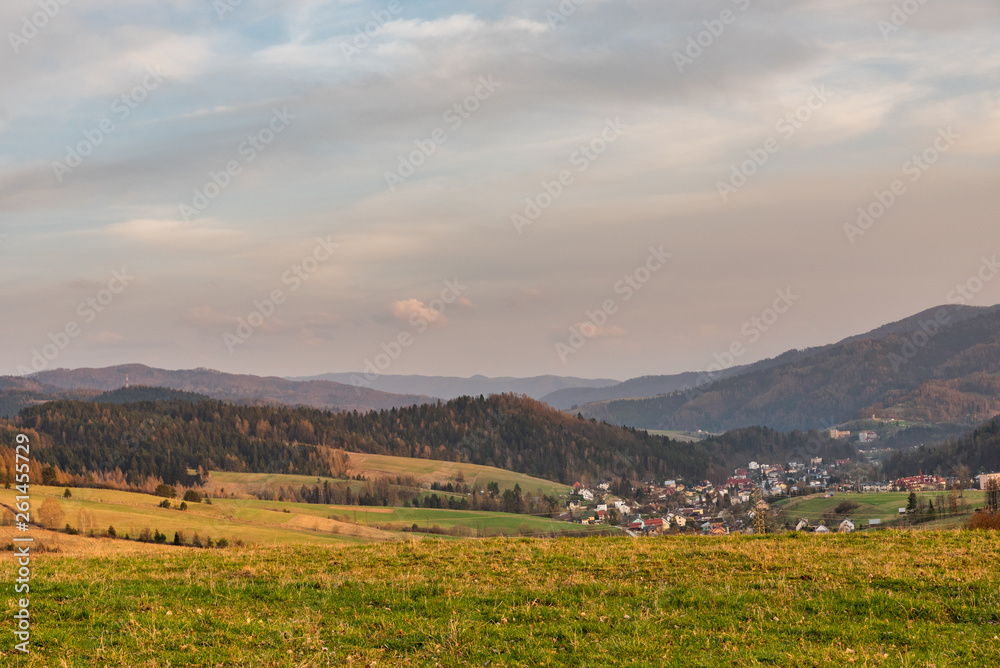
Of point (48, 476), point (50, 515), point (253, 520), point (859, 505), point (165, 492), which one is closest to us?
point (50, 515)

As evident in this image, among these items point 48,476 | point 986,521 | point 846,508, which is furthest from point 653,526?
point 48,476

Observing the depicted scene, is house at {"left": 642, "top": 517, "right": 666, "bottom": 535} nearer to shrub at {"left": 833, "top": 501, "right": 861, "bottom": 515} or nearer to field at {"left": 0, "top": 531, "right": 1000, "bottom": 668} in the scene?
shrub at {"left": 833, "top": 501, "right": 861, "bottom": 515}

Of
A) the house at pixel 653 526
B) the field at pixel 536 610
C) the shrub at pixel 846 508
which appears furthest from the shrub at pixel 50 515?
the shrub at pixel 846 508


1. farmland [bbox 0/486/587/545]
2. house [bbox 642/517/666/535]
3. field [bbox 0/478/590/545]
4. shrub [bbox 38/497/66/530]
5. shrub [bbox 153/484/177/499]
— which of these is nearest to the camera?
shrub [bbox 38/497/66/530]

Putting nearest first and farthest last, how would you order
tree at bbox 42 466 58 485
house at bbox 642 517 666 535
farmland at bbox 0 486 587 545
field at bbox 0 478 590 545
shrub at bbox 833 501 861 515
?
farmland at bbox 0 486 587 545
field at bbox 0 478 590 545
house at bbox 642 517 666 535
shrub at bbox 833 501 861 515
tree at bbox 42 466 58 485

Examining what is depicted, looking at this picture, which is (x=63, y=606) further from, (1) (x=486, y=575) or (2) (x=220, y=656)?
(1) (x=486, y=575)

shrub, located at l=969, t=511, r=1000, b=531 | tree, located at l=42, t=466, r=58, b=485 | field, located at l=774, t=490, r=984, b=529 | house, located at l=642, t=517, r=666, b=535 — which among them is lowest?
house, located at l=642, t=517, r=666, b=535

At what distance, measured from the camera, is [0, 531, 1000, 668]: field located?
1296 centimetres

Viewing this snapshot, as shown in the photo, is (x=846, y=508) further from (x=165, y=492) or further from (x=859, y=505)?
(x=165, y=492)

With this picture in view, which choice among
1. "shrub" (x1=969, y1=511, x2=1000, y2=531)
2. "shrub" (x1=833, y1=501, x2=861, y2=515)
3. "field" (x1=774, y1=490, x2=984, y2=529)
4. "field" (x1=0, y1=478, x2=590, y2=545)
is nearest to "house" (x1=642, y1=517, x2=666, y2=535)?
"field" (x1=0, y1=478, x2=590, y2=545)

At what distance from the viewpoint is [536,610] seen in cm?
1552

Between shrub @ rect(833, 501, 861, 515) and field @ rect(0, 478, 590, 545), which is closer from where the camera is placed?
field @ rect(0, 478, 590, 545)

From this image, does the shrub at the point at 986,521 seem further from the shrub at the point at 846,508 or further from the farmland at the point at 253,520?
the shrub at the point at 846,508

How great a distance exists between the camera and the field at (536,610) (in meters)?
13.0
